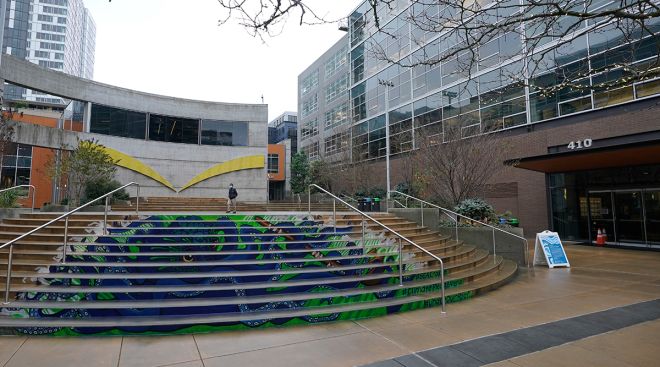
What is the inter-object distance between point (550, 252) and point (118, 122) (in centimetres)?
2447

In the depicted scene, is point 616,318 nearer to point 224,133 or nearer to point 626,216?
point 626,216

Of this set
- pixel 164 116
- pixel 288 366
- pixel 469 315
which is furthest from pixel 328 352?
pixel 164 116

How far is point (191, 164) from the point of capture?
83.5 ft

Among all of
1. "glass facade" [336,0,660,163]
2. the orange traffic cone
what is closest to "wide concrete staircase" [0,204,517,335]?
"glass facade" [336,0,660,163]

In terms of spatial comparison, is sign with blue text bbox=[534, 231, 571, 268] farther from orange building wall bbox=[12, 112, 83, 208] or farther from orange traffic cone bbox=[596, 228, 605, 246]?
orange building wall bbox=[12, 112, 83, 208]

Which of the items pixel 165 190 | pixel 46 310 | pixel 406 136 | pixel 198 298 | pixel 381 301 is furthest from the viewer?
pixel 406 136

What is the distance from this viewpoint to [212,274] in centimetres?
Answer: 661

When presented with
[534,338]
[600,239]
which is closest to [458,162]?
[600,239]

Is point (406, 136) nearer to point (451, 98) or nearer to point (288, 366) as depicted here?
point (451, 98)

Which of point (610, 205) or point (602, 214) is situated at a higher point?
point (610, 205)

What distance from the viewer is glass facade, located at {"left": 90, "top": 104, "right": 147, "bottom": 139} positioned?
2270 centimetres

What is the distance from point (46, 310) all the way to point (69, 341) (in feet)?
3.09

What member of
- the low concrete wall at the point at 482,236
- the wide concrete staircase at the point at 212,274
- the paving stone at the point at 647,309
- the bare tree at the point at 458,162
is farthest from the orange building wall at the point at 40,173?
the paving stone at the point at 647,309

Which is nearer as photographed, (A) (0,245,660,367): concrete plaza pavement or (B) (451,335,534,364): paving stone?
(A) (0,245,660,367): concrete plaza pavement
